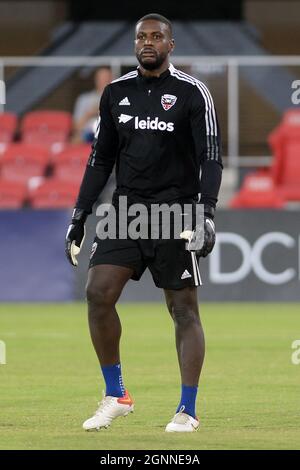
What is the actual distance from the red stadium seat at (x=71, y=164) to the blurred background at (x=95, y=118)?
Answer: 0.07ft

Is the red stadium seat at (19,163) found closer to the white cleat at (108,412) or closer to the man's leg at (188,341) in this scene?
the white cleat at (108,412)

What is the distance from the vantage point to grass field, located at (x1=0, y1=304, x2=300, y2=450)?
787cm

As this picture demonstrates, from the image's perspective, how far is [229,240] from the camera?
701 inches

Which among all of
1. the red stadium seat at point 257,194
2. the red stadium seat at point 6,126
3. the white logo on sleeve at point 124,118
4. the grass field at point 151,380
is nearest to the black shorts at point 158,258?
the white logo on sleeve at point 124,118

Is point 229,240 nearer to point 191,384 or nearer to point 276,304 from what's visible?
point 276,304

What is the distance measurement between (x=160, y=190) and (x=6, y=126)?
40.9ft

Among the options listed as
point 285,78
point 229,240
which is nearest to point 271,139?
point 285,78

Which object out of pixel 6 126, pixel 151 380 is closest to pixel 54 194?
pixel 6 126

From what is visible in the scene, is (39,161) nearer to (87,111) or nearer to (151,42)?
(87,111)

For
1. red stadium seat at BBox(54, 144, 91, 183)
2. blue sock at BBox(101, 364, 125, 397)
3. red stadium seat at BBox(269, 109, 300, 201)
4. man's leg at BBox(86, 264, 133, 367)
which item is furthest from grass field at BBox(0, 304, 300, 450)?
red stadium seat at BBox(269, 109, 300, 201)

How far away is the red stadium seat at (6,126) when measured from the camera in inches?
807

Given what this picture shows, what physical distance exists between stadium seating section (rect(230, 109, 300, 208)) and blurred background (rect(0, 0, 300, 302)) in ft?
0.07
